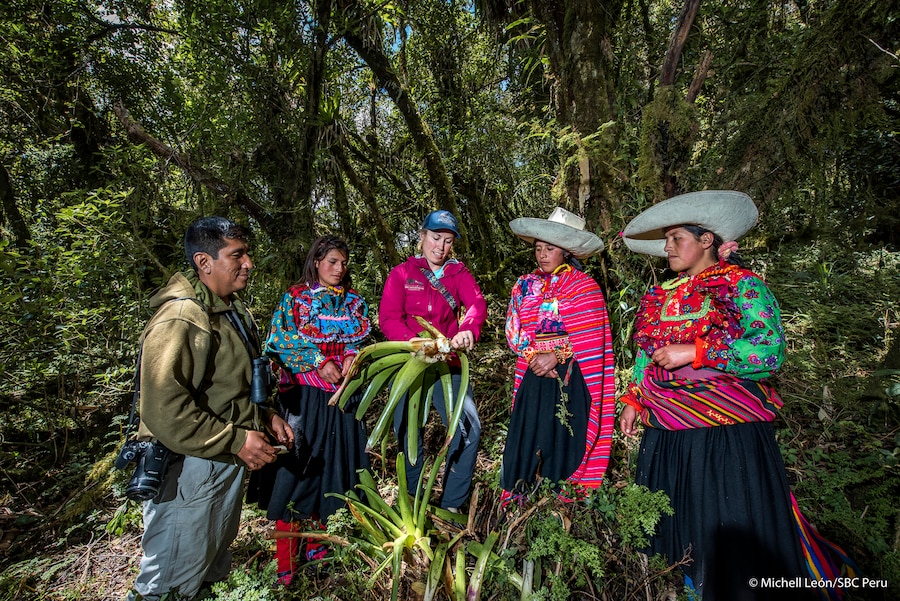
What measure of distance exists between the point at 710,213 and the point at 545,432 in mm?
1516

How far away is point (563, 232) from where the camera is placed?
7.84 ft

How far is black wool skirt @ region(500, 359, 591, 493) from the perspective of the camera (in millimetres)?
2424

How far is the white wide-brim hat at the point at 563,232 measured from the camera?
2.38 m

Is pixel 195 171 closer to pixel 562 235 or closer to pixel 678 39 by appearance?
pixel 562 235

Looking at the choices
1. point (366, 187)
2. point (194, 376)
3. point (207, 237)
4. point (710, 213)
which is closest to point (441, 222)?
point (207, 237)

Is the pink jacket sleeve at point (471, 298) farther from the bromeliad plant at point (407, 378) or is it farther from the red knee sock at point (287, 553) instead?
the red knee sock at point (287, 553)

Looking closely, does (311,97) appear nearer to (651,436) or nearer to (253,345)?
(253,345)

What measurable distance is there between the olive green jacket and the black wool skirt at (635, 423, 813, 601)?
2107 mm

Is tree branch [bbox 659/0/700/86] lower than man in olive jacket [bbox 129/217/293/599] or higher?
higher

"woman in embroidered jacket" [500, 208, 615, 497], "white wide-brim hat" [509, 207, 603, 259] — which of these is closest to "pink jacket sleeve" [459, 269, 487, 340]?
"woman in embroidered jacket" [500, 208, 615, 497]

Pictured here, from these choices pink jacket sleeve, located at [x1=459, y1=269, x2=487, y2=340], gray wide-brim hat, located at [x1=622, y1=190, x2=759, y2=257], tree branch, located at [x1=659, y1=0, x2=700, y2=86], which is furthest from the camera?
tree branch, located at [x1=659, y1=0, x2=700, y2=86]

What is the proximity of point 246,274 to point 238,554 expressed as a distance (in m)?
1.99

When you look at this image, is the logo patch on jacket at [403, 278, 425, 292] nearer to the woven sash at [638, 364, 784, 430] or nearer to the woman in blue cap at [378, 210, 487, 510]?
the woman in blue cap at [378, 210, 487, 510]

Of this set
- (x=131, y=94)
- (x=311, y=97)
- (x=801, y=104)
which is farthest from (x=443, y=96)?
(x=801, y=104)
